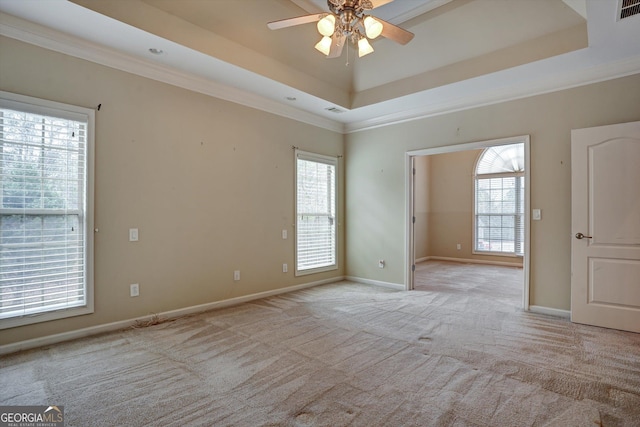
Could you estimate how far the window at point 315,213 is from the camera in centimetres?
524

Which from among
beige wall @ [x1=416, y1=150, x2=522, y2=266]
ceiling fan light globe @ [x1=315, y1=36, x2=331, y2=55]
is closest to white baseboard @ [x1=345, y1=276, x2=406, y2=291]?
beige wall @ [x1=416, y1=150, x2=522, y2=266]

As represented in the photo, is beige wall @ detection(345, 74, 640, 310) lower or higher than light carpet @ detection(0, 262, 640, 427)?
higher

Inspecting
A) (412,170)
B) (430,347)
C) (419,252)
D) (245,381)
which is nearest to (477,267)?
(419,252)

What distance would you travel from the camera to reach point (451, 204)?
28.6 ft

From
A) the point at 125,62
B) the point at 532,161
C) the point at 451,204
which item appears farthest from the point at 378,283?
the point at 125,62

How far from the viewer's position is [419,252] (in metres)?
8.60

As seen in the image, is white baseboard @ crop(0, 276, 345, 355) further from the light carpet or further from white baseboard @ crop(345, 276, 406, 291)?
white baseboard @ crop(345, 276, 406, 291)

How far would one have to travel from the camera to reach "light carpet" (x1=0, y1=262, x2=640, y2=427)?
198 cm

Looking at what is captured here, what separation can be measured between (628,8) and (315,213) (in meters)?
4.18

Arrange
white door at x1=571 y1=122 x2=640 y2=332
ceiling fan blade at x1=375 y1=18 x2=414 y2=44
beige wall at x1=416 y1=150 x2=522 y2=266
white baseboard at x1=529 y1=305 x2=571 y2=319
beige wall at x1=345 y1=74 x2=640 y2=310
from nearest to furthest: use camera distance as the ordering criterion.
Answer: ceiling fan blade at x1=375 y1=18 x2=414 y2=44, white door at x1=571 y1=122 x2=640 y2=332, beige wall at x1=345 y1=74 x2=640 y2=310, white baseboard at x1=529 y1=305 x2=571 y2=319, beige wall at x1=416 y1=150 x2=522 y2=266

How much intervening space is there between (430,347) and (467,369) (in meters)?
0.45

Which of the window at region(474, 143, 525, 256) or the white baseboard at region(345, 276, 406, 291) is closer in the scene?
the white baseboard at region(345, 276, 406, 291)

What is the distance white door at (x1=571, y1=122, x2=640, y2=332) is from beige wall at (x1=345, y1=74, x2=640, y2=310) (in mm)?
191

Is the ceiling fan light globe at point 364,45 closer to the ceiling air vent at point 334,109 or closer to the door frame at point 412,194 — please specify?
the ceiling air vent at point 334,109
